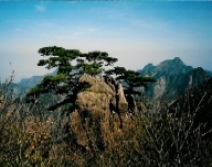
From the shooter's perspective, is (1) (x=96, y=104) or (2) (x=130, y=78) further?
(2) (x=130, y=78)

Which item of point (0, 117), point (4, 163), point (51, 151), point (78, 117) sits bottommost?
point (78, 117)

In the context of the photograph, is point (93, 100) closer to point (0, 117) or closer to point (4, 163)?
point (4, 163)

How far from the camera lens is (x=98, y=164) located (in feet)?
35.0

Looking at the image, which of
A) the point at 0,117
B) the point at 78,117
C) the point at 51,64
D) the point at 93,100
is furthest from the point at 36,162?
the point at 51,64

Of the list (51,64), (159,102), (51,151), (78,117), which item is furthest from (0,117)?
(51,64)

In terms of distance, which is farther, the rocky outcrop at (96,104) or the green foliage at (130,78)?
the green foliage at (130,78)

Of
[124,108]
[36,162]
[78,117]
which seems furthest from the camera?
[124,108]

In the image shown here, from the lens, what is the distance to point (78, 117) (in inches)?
744

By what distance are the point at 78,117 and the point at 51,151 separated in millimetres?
13228

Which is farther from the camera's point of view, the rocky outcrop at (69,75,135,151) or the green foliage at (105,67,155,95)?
the green foliage at (105,67,155,95)

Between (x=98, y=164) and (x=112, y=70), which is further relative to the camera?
(x=112, y=70)

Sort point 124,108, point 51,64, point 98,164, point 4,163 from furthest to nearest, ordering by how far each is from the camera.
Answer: point 51,64 → point 124,108 → point 98,164 → point 4,163

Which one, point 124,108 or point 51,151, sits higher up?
point 51,151

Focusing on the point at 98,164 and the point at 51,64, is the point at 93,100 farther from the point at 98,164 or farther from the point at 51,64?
the point at 98,164
